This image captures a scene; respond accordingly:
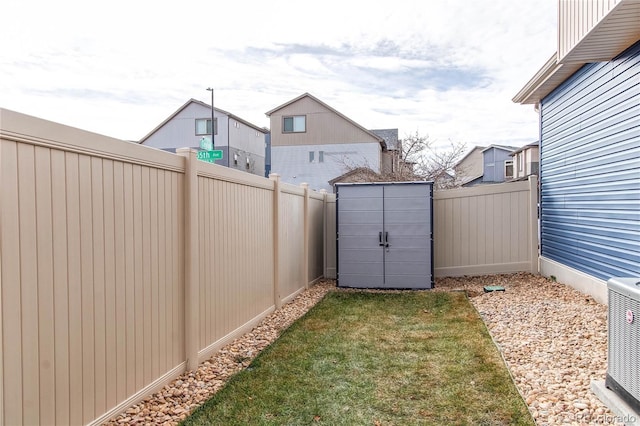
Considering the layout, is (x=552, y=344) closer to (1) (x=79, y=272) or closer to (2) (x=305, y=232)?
(1) (x=79, y=272)

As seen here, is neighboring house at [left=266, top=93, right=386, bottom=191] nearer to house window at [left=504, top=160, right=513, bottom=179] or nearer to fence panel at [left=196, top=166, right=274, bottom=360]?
house window at [left=504, top=160, right=513, bottom=179]

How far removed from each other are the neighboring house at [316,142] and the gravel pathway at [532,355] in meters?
18.3

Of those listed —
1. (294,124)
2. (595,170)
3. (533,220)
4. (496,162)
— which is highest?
(294,124)

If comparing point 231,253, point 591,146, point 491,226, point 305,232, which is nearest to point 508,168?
point 491,226

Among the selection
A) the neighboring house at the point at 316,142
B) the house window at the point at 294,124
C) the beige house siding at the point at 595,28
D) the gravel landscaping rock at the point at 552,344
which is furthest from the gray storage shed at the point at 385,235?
the house window at the point at 294,124

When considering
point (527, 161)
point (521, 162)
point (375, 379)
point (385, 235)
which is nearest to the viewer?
point (375, 379)

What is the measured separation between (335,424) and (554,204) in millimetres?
6643

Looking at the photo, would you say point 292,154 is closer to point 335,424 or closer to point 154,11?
point 154,11

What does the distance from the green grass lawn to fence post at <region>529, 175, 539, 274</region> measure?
11.9 feet

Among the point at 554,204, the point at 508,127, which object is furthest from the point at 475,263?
the point at 508,127

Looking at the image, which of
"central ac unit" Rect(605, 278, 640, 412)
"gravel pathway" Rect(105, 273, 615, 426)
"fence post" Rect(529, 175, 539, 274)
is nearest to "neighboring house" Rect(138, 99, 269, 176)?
"fence post" Rect(529, 175, 539, 274)

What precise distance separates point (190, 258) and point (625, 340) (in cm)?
328

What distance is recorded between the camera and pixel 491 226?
8.62 metres

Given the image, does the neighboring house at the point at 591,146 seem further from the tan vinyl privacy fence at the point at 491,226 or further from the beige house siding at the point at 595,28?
the tan vinyl privacy fence at the point at 491,226
